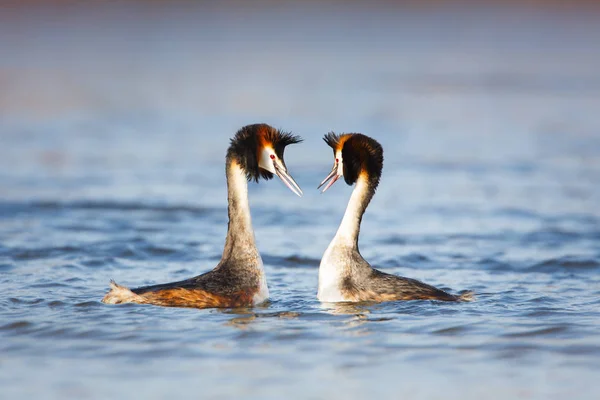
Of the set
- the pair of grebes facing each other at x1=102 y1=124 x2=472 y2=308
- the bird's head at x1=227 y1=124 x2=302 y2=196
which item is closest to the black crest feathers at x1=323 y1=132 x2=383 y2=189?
the pair of grebes facing each other at x1=102 y1=124 x2=472 y2=308

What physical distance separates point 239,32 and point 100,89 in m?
29.4

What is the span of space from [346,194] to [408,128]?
8.42 meters

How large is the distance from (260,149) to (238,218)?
759 millimetres

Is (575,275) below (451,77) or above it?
below

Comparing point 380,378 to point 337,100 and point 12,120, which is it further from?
point 337,100

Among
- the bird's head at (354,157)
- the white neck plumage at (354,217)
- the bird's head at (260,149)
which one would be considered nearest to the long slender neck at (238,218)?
the bird's head at (260,149)

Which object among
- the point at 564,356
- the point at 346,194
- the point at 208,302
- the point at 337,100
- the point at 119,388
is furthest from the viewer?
the point at 337,100

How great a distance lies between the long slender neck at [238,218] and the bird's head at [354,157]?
3.03 feet

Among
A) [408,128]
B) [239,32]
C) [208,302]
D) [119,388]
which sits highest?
[239,32]

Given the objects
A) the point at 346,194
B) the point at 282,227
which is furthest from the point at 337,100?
the point at 282,227

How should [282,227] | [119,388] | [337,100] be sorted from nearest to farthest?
[119,388], [282,227], [337,100]

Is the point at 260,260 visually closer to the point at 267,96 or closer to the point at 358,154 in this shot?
the point at 358,154

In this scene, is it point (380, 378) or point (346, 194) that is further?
point (346, 194)

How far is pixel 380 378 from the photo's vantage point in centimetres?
949
